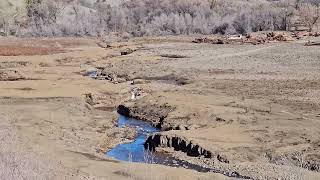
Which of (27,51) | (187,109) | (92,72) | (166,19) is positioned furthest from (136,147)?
(166,19)

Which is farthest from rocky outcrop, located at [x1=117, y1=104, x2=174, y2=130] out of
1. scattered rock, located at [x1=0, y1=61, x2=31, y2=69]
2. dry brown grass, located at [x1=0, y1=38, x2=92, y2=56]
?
dry brown grass, located at [x1=0, y1=38, x2=92, y2=56]

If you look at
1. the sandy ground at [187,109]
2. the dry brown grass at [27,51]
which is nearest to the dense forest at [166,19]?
the dry brown grass at [27,51]

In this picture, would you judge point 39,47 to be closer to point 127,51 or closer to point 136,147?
point 127,51

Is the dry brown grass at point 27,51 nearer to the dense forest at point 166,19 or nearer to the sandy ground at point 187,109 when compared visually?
the sandy ground at point 187,109

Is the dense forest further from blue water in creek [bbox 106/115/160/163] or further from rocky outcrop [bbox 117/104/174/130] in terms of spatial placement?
blue water in creek [bbox 106/115/160/163]

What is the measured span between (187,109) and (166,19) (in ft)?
255

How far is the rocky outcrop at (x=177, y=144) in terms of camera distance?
76.2ft

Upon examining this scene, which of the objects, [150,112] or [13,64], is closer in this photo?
[150,112]

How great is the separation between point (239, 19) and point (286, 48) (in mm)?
38118

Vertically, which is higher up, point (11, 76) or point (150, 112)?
point (150, 112)

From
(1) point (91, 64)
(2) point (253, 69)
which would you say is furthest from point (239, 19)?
(2) point (253, 69)

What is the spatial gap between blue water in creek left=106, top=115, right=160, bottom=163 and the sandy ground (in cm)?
64

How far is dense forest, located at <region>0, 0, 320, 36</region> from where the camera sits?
324ft

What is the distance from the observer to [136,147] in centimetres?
2581
